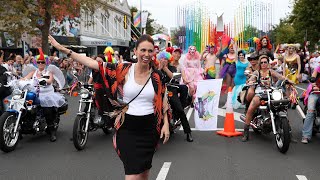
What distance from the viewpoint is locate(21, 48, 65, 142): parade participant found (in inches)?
308

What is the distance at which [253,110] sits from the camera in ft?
24.5

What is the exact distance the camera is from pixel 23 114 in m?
7.35

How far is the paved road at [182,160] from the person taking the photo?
5695 millimetres

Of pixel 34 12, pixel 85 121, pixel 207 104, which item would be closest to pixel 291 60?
pixel 207 104

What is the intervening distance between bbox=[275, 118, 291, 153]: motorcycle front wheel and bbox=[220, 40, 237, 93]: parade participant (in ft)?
17.2

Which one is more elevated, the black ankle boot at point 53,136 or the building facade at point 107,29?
the building facade at point 107,29

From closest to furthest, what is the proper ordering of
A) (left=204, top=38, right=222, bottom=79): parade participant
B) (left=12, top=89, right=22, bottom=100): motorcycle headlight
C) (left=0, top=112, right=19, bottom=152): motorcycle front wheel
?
(left=0, top=112, right=19, bottom=152): motorcycle front wheel < (left=12, top=89, right=22, bottom=100): motorcycle headlight < (left=204, top=38, right=222, bottom=79): parade participant

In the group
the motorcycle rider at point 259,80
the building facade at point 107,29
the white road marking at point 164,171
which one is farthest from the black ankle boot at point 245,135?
the building facade at point 107,29

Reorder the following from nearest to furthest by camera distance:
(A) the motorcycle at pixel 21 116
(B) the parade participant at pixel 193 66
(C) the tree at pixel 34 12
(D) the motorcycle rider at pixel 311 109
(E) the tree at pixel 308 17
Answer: (A) the motorcycle at pixel 21 116, (D) the motorcycle rider at pixel 311 109, (B) the parade participant at pixel 193 66, (C) the tree at pixel 34 12, (E) the tree at pixel 308 17

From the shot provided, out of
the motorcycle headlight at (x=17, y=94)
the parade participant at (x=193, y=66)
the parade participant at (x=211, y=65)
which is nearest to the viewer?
the motorcycle headlight at (x=17, y=94)

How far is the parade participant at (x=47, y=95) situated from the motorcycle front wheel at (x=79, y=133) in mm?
960

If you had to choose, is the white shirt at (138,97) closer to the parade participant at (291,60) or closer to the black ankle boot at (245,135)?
the black ankle boot at (245,135)

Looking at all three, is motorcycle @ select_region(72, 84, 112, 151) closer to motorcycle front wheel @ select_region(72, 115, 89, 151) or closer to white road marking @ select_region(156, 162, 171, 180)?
motorcycle front wheel @ select_region(72, 115, 89, 151)

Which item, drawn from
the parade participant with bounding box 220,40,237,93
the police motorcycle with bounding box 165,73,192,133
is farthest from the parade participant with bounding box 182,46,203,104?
the parade participant with bounding box 220,40,237,93
